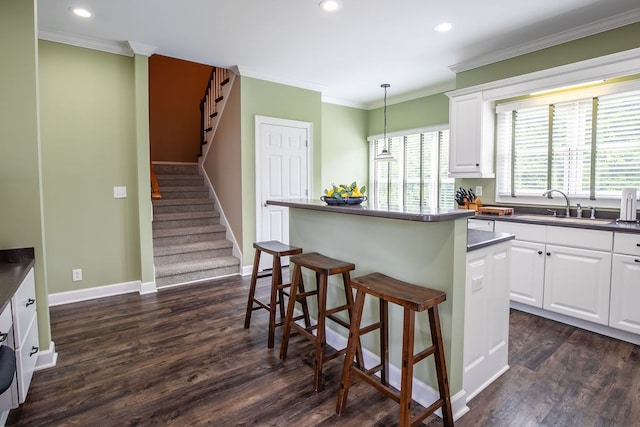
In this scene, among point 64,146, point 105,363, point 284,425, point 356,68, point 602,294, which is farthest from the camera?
point 356,68

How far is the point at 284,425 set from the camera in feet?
5.87

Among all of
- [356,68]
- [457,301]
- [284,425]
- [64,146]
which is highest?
[356,68]

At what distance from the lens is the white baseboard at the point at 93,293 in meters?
3.54

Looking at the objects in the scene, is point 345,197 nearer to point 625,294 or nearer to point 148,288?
point 625,294

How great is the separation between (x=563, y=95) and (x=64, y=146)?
5134 mm

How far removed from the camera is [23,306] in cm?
191

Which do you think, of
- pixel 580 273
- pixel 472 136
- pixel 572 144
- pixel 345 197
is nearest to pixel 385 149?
pixel 472 136

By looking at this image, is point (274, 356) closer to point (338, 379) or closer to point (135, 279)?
point (338, 379)

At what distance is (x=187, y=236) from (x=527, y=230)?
13.8 ft

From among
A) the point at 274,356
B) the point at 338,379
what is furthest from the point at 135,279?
the point at 338,379

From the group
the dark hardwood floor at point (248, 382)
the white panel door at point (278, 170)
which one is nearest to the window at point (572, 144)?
the dark hardwood floor at point (248, 382)

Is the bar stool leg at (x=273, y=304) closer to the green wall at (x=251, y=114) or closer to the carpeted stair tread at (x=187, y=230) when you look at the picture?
the green wall at (x=251, y=114)

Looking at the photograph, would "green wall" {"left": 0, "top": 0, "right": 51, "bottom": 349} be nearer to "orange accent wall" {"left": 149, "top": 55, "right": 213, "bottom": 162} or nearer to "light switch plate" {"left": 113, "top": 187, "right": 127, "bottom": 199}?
"light switch plate" {"left": 113, "top": 187, "right": 127, "bottom": 199}

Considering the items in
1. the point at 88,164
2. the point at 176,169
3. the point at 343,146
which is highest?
the point at 343,146
